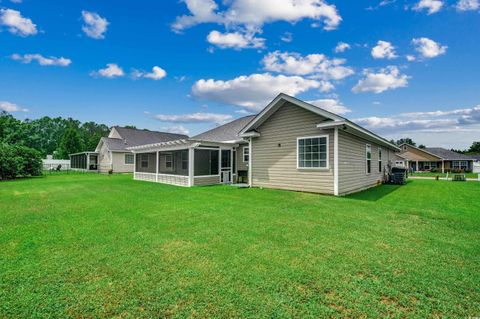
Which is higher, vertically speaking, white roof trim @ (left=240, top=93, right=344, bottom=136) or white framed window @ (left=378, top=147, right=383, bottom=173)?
white roof trim @ (left=240, top=93, right=344, bottom=136)

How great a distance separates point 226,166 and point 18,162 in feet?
56.6

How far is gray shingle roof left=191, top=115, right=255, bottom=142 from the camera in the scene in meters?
16.6

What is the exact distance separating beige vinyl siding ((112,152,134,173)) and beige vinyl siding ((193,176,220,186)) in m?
18.3

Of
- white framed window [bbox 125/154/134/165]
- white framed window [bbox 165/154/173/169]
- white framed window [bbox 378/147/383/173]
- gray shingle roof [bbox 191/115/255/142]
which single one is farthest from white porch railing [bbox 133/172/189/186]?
white framed window [bbox 378/147/383/173]

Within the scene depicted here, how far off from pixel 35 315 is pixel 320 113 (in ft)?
30.3

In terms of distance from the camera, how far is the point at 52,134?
64.2 m

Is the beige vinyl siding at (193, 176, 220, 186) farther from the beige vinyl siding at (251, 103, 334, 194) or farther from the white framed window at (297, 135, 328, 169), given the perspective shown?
the white framed window at (297, 135, 328, 169)

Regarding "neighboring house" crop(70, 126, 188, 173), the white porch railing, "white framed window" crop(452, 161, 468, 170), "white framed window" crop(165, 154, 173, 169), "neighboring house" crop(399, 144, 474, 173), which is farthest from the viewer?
"white framed window" crop(452, 161, 468, 170)

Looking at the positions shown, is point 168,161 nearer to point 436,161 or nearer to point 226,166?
point 226,166

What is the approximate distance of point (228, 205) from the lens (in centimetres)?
748

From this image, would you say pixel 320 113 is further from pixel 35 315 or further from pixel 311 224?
pixel 35 315

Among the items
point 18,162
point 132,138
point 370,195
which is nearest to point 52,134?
point 132,138

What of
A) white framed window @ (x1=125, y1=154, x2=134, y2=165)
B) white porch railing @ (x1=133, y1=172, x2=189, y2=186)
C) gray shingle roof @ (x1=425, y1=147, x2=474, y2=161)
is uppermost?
gray shingle roof @ (x1=425, y1=147, x2=474, y2=161)

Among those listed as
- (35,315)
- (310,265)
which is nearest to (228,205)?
(310,265)
